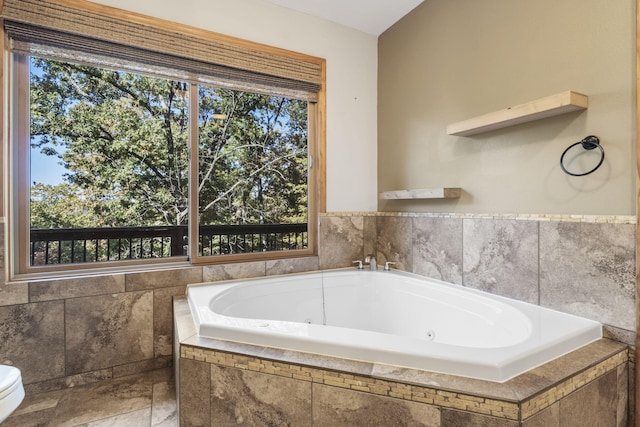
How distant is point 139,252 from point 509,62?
8.24ft

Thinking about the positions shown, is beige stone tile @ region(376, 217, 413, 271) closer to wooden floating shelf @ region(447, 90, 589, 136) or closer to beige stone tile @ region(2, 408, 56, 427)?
wooden floating shelf @ region(447, 90, 589, 136)

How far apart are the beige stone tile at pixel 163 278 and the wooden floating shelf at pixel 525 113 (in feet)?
6.11

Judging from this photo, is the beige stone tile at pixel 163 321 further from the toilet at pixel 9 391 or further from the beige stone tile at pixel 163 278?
the toilet at pixel 9 391

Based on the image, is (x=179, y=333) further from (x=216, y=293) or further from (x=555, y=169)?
(x=555, y=169)

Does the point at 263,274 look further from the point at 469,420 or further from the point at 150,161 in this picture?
the point at 469,420

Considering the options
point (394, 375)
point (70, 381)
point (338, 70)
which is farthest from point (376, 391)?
point (338, 70)

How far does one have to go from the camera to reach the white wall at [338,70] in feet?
7.50

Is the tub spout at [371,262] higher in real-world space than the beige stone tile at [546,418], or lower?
→ higher

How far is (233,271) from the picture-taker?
7.47 ft

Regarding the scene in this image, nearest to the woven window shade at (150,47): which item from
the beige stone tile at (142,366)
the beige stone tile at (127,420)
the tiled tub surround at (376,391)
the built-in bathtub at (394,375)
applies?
the built-in bathtub at (394,375)

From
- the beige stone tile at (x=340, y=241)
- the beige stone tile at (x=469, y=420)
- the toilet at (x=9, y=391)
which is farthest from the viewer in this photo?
the beige stone tile at (x=340, y=241)

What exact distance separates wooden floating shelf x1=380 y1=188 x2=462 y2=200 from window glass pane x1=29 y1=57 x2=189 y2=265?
1510 mm

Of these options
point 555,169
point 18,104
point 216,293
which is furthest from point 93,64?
point 555,169

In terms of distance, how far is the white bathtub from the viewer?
1097 mm
